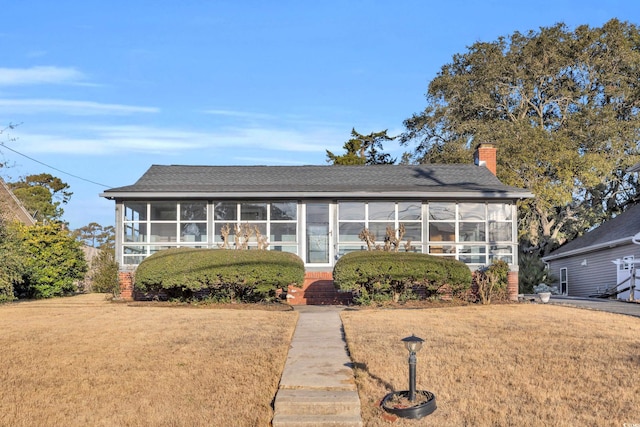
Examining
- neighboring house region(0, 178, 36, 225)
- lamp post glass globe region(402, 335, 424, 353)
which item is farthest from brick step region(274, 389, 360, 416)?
neighboring house region(0, 178, 36, 225)

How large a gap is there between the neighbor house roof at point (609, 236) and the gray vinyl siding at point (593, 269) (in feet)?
1.19

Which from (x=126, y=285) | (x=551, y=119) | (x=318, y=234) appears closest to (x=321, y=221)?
(x=318, y=234)

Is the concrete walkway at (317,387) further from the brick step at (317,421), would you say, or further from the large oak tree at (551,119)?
the large oak tree at (551,119)

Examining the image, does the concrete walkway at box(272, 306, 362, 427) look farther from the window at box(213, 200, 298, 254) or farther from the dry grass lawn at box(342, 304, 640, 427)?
the window at box(213, 200, 298, 254)

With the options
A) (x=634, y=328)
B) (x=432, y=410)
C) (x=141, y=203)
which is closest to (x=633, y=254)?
(x=634, y=328)

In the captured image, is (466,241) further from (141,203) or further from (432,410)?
(432,410)

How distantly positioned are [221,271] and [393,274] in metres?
4.20

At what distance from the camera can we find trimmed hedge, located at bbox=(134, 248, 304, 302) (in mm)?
15812

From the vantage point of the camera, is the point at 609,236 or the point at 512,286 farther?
the point at 609,236

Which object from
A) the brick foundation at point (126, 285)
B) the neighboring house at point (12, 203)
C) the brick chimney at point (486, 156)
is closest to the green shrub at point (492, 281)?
the brick chimney at point (486, 156)

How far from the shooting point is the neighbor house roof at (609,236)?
23203 millimetres

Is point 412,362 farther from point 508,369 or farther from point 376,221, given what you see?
point 376,221

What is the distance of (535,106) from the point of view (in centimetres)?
3781

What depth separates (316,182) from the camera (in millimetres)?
21359
